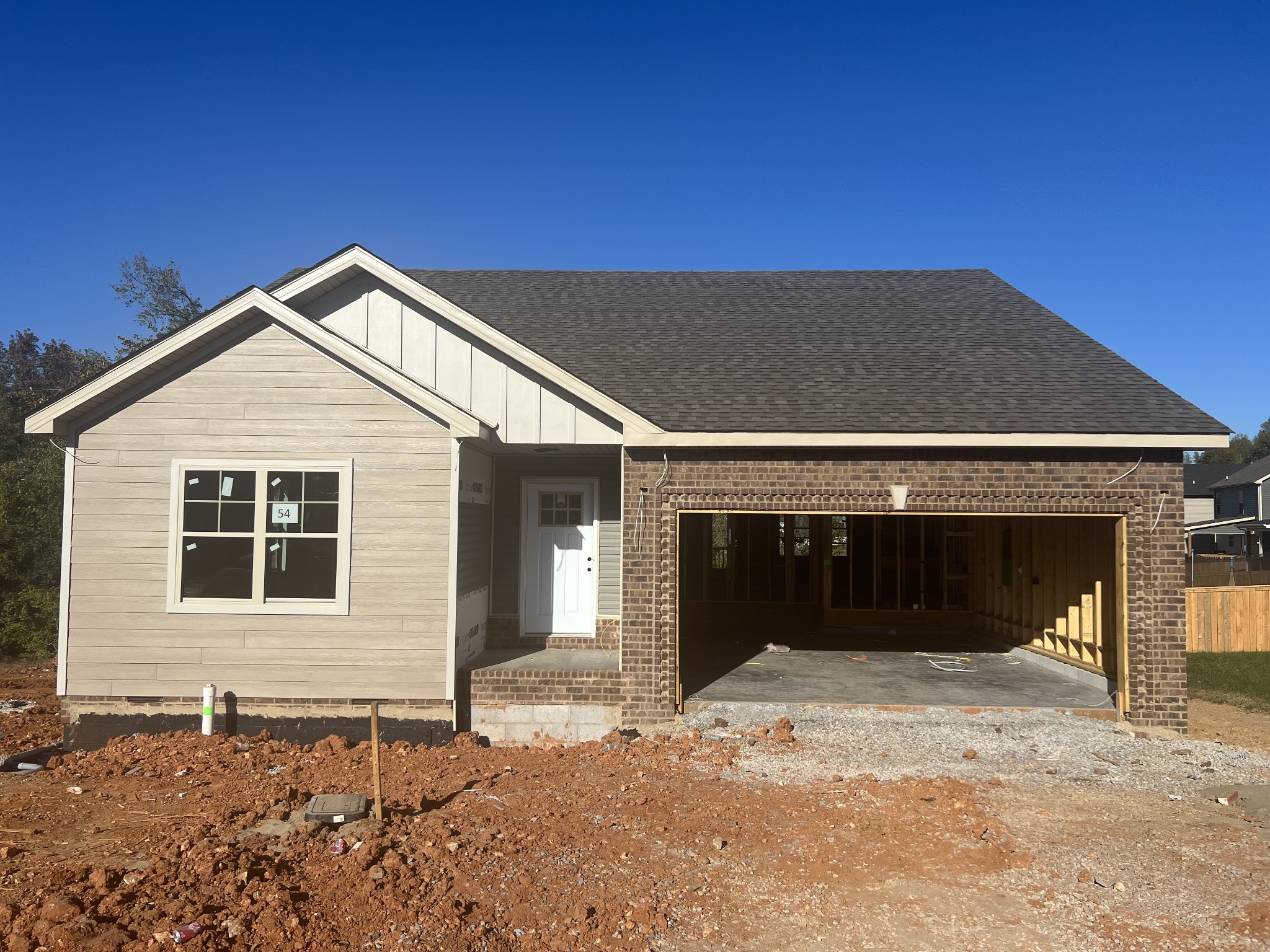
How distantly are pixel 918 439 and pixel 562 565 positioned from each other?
17.1 ft

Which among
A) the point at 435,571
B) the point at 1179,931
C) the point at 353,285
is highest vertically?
the point at 353,285

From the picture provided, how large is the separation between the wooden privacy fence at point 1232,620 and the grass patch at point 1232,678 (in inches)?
9.9

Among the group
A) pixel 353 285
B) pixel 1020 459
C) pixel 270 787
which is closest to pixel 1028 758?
pixel 1020 459

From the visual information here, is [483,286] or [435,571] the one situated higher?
[483,286]

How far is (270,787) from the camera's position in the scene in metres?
7.24

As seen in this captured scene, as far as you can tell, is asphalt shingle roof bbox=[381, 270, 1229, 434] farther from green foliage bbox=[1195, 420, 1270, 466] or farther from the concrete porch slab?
green foliage bbox=[1195, 420, 1270, 466]

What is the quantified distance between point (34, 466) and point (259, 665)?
13.0 metres

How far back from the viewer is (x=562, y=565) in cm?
1119

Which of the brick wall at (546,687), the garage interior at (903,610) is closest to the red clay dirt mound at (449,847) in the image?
the brick wall at (546,687)

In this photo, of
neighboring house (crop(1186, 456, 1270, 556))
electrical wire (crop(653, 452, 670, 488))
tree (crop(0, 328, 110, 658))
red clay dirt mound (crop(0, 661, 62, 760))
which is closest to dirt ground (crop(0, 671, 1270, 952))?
red clay dirt mound (crop(0, 661, 62, 760))

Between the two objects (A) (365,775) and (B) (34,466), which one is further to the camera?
(B) (34,466)

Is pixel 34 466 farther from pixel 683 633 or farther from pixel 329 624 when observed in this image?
pixel 683 633

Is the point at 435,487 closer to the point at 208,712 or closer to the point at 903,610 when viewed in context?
the point at 208,712

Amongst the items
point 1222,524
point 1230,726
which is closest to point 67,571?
point 1230,726
